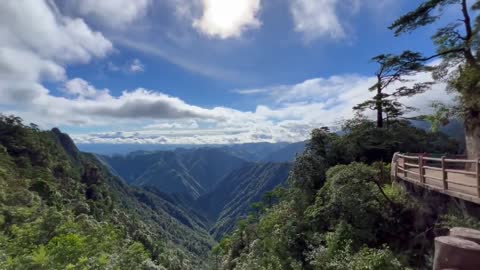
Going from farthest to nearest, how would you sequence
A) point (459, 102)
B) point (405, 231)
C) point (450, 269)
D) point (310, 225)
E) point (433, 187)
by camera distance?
point (310, 225), point (459, 102), point (405, 231), point (433, 187), point (450, 269)

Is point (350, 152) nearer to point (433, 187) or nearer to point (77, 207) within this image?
point (433, 187)

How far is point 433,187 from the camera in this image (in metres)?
10.1

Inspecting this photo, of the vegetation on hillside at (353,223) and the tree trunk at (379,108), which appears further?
the tree trunk at (379,108)

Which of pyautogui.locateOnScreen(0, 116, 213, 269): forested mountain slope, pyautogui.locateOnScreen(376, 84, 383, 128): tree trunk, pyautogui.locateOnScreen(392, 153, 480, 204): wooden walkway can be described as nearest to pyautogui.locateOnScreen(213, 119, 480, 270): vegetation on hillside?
pyautogui.locateOnScreen(392, 153, 480, 204): wooden walkway

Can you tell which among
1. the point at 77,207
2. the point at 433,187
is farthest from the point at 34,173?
the point at 433,187

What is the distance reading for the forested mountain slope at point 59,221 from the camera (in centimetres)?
1709

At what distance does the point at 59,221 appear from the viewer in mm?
27203

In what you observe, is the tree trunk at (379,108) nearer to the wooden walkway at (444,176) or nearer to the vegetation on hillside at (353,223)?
the vegetation on hillside at (353,223)

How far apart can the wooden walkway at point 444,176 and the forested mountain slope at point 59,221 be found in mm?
13265

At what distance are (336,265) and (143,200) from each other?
181 m

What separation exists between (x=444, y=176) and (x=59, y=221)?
95.2 feet

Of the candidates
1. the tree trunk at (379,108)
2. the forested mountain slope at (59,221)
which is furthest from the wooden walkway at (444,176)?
the forested mountain slope at (59,221)

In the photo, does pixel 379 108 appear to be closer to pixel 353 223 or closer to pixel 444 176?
pixel 353 223

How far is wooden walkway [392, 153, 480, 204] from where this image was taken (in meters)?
8.03
